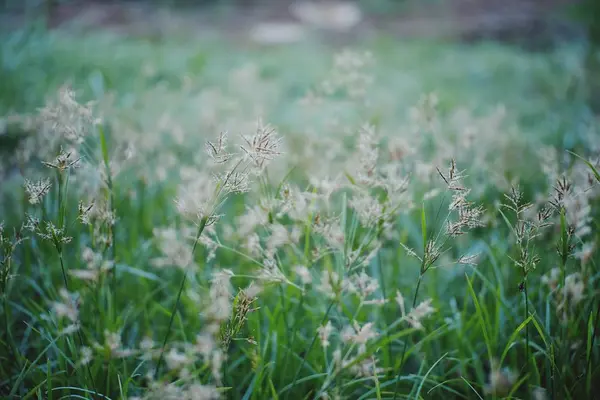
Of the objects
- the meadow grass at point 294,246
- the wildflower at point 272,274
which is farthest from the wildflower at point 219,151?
the wildflower at point 272,274

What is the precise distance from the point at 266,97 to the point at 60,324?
120 inches

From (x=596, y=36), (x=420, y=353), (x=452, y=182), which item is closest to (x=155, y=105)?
(x=420, y=353)

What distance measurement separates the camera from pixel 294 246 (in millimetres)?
1004

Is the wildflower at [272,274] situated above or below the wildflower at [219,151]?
below

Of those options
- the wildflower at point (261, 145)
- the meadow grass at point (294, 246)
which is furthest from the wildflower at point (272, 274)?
the wildflower at point (261, 145)

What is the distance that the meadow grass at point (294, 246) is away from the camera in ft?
3.16

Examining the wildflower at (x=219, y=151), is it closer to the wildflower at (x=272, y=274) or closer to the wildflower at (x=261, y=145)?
the wildflower at (x=261, y=145)

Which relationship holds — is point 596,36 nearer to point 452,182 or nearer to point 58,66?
point 58,66

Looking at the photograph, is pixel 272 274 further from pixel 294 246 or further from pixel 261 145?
pixel 261 145

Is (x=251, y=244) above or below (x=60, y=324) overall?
above

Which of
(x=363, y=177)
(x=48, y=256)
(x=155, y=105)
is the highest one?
(x=363, y=177)

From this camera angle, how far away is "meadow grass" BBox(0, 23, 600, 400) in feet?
3.16

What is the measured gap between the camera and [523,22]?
8070 mm

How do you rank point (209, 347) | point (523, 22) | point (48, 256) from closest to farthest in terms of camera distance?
point (209, 347) < point (48, 256) < point (523, 22)
